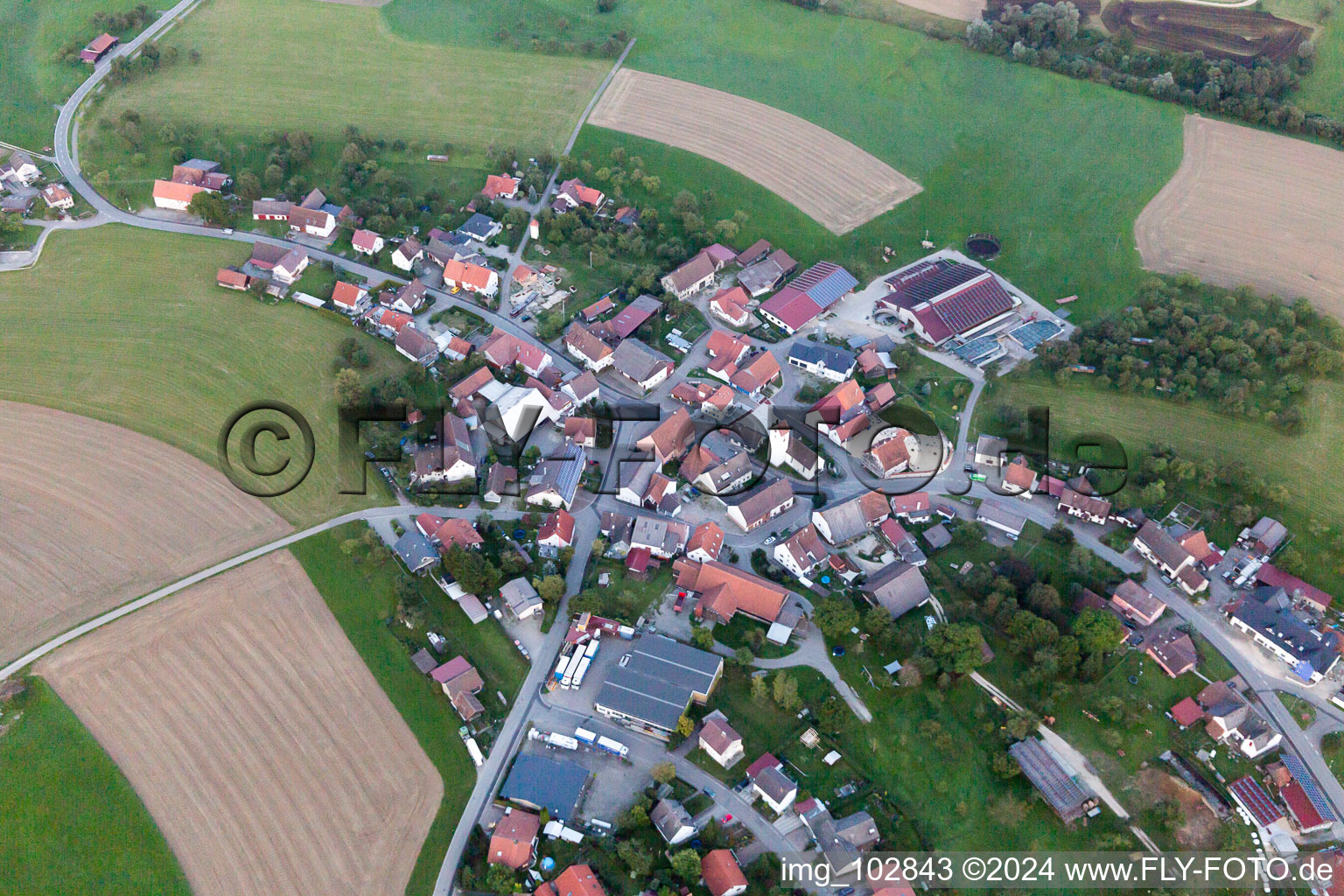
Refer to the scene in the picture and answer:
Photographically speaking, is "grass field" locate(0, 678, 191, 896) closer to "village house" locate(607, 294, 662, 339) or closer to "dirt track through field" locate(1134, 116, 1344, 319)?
"village house" locate(607, 294, 662, 339)

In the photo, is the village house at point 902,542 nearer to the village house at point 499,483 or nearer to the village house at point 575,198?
the village house at point 499,483

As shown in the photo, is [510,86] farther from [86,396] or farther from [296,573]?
[296,573]

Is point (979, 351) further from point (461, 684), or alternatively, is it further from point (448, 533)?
point (461, 684)

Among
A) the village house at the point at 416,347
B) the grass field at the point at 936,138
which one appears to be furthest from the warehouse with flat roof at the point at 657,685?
the grass field at the point at 936,138

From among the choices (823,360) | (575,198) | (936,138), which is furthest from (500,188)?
(936,138)

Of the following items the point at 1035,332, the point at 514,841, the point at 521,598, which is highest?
the point at 1035,332

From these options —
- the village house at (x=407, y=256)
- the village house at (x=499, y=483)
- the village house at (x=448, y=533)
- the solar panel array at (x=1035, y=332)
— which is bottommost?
the village house at (x=448, y=533)

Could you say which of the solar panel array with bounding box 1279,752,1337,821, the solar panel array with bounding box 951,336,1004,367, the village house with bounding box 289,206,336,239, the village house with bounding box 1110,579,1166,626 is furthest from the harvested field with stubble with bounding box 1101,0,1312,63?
the village house with bounding box 289,206,336,239
